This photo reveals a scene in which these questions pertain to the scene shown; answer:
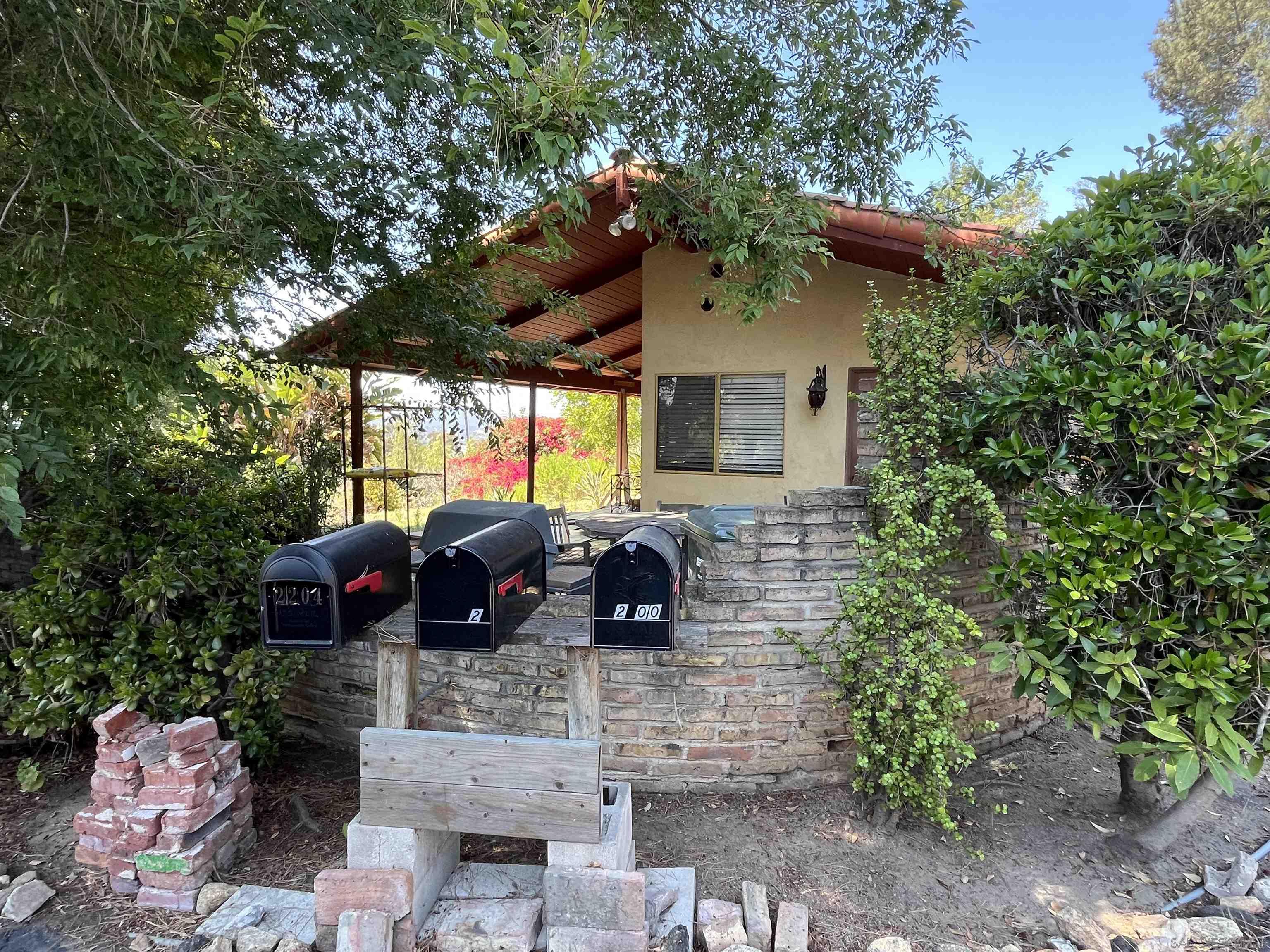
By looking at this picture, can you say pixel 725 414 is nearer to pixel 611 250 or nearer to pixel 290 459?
pixel 611 250

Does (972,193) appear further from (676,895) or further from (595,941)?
(595,941)

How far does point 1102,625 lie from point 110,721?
4.31 metres

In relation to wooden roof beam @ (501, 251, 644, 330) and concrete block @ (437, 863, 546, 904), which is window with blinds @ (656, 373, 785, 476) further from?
concrete block @ (437, 863, 546, 904)

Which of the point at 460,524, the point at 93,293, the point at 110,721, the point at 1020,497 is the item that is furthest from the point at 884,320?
the point at 110,721

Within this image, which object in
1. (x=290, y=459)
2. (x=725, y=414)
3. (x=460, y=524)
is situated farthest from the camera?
(x=725, y=414)

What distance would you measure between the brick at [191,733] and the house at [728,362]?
9.95 ft

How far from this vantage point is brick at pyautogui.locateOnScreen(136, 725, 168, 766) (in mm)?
2633

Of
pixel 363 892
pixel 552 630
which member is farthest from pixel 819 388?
pixel 363 892

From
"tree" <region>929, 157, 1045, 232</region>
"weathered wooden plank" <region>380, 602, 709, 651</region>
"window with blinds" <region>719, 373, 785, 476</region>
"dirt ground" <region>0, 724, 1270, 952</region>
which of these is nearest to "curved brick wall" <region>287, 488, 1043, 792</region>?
"weathered wooden plank" <region>380, 602, 709, 651</region>

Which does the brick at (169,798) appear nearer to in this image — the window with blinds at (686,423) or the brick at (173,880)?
the brick at (173,880)

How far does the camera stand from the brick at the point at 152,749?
2633 mm

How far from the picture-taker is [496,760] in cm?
221

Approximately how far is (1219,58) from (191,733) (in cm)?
2000

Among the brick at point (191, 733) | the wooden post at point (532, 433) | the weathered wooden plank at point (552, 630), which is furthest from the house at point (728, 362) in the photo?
the brick at point (191, 733)
